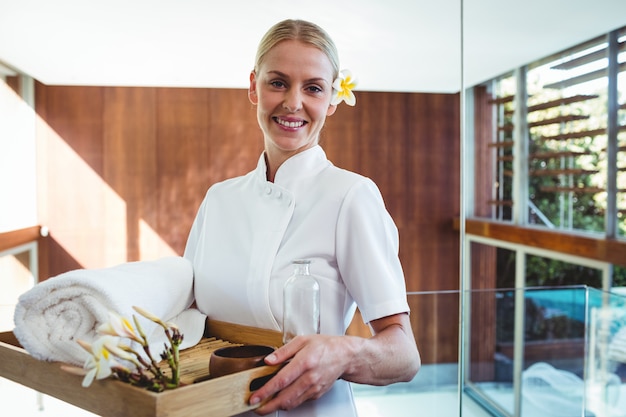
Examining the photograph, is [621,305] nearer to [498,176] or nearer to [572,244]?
[572,244]

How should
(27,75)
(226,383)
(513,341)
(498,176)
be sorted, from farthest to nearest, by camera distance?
(513,341)
(498,176)
(27,75)
(226,383)

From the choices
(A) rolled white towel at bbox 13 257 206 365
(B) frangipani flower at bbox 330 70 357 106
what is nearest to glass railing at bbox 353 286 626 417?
(B) frangipani flower at bbox 330 70 357 106

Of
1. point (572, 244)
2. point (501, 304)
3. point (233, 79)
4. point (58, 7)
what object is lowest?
point (501, 304)

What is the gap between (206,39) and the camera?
175cm

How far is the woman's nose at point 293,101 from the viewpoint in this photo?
37.5 inches

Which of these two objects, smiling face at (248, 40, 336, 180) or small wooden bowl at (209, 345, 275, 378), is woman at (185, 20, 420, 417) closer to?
smiling face at (248, 40, 336, 180)

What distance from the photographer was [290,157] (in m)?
1.02

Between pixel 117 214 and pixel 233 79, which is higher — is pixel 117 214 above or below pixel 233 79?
below

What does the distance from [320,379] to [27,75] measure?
1275 mm

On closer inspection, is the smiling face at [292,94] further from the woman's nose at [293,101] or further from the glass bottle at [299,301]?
the glass bottle at [299,301]

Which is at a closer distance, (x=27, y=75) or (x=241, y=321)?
(x=241, y=321)

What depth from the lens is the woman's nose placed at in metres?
0.95

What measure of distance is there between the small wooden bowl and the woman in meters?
0.13

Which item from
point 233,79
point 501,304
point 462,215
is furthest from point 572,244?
point 233,79
